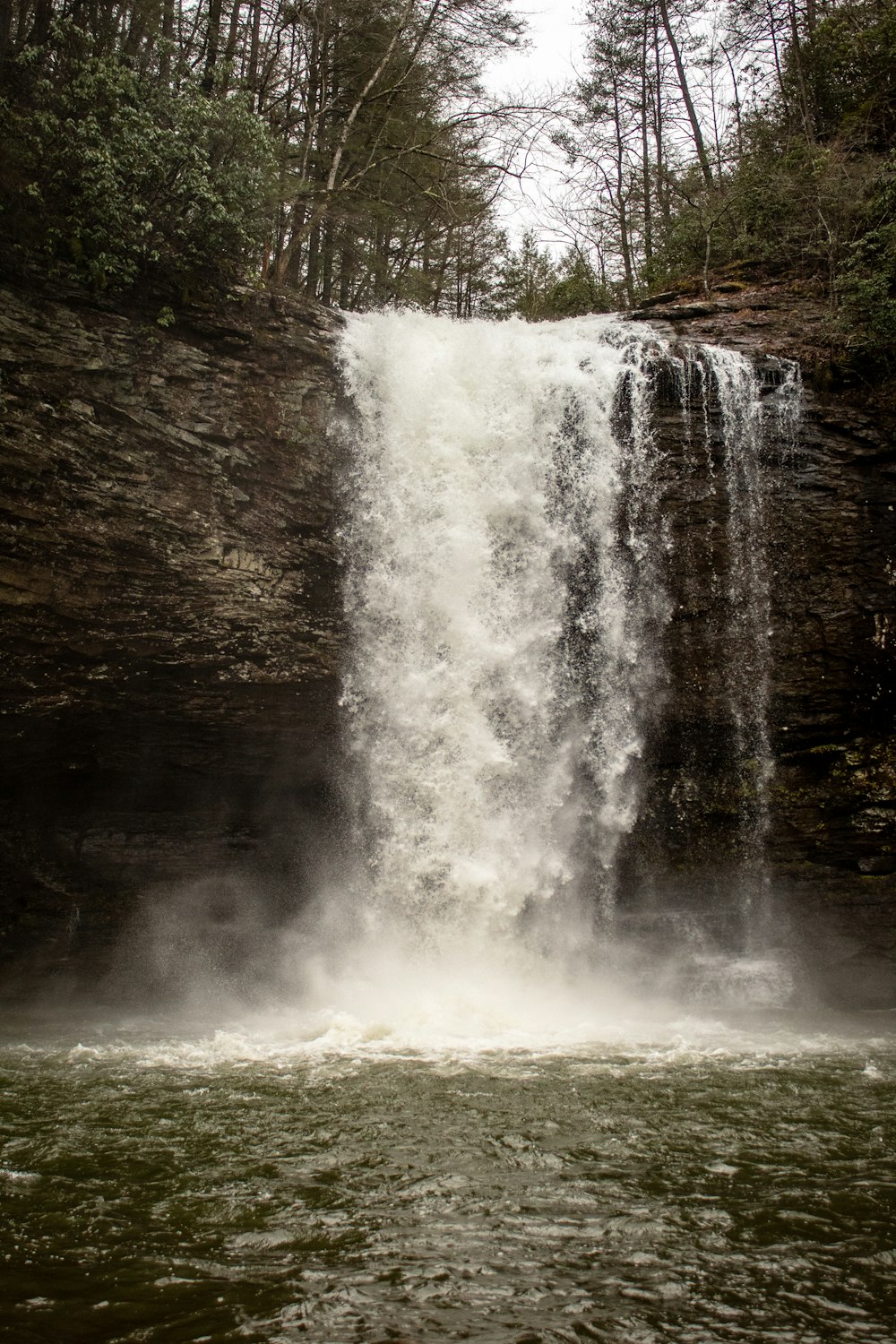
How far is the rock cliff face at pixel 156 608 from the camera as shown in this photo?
1005cm

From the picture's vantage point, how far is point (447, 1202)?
4.93 m

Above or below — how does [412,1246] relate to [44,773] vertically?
below

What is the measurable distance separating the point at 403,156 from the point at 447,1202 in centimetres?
1847

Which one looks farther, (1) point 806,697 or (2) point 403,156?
(2) point 403,156

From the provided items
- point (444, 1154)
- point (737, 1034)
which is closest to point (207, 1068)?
point (444, 1154)

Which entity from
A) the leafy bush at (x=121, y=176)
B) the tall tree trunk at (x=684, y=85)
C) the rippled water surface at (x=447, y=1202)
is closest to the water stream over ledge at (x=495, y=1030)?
the rippled water surface at (x=447, y=1202)

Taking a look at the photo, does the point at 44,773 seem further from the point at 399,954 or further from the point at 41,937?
the point at 399,954

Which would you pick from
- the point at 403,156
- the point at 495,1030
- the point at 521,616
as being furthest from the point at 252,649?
the point at 403,156

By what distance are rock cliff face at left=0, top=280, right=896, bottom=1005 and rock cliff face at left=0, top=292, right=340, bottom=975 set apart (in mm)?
29

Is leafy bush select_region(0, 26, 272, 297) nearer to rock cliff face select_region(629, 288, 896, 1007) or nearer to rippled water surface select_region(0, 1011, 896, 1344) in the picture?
rock cliff face select_region(629, 288, 896, 1007)

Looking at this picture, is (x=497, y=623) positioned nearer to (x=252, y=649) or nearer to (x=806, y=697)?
(x=252, y=649)

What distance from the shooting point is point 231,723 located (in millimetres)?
11242

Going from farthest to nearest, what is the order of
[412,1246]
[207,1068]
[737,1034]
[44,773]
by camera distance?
[44,773] < [737,1034] < [207,1068] < [412,1246]

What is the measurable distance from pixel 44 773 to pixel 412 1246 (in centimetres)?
828
